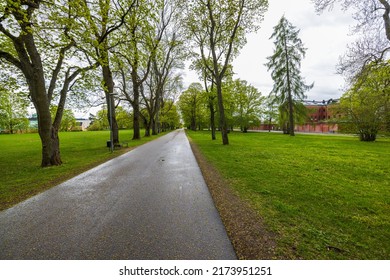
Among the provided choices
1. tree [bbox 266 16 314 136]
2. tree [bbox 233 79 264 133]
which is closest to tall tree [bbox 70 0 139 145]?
tree [bbox 266 16 314 136]

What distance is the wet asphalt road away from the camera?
8.41ft

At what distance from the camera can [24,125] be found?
→ 61094 millimetres

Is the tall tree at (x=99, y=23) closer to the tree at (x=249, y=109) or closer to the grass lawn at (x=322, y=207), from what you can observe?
the grass lawn at (x=322, y=207)

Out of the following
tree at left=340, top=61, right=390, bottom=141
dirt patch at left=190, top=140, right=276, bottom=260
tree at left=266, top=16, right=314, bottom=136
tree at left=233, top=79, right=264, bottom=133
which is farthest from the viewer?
tree at left=233, top=79, right=264, bottom=133

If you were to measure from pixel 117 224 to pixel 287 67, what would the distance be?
103 ft

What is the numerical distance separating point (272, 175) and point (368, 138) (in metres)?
22.0

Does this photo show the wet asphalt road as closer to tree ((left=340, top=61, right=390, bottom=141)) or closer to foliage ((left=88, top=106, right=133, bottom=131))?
tree ((left=340, top=61, right=390, bottom=141))

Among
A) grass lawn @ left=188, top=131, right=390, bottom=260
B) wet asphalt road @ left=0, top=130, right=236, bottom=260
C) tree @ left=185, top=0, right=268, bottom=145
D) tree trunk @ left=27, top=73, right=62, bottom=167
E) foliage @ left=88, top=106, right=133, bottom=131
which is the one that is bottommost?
grass lawn @ left=188, top=131, right=390, bottom=260

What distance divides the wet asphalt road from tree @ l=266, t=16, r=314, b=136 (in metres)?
28.2

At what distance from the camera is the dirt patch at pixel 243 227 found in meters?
2.53

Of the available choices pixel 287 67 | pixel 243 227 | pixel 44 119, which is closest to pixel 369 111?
pixel 287 67

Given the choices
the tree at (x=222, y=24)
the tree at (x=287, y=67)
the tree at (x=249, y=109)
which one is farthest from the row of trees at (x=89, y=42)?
the tree at (x=249, y=109)

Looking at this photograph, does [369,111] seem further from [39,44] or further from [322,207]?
[39,44]

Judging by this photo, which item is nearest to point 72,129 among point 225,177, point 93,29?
point 93,29
